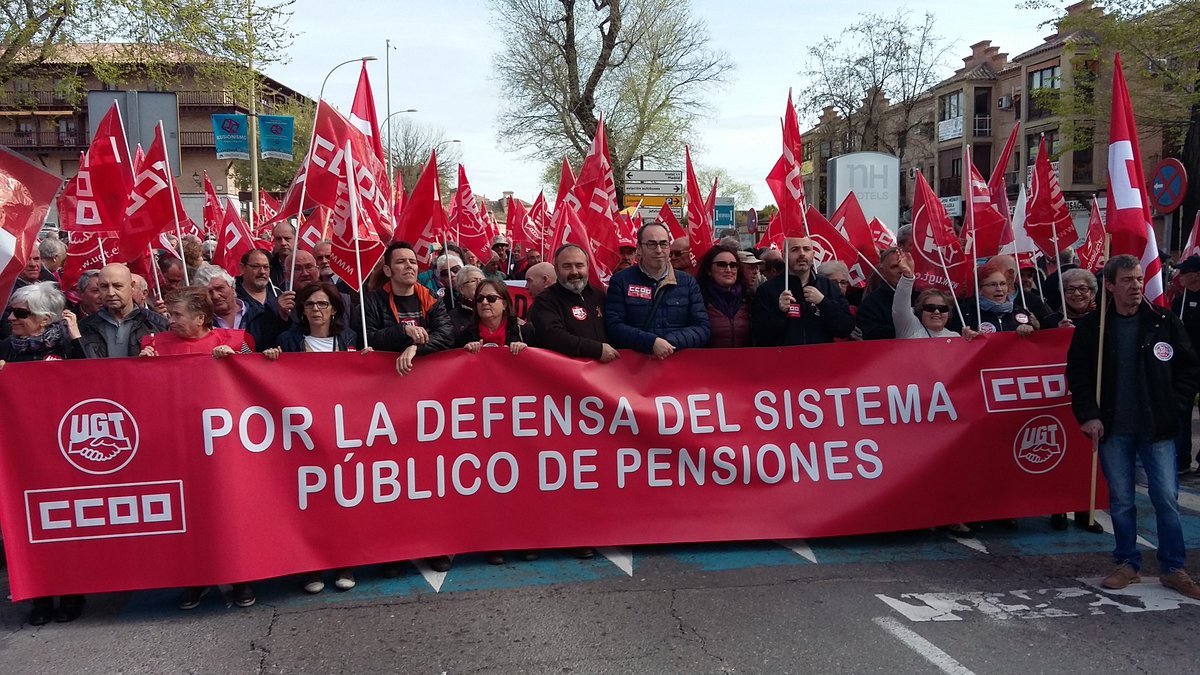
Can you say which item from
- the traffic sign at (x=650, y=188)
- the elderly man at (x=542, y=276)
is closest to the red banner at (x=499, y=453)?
the elderly man at (x=542, y=276)

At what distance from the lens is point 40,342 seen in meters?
5.05

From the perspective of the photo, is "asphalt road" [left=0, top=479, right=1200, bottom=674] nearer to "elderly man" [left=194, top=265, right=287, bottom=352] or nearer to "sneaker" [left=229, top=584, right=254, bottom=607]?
"sneaker" [left=229, top=584, right=254, bottom=607]

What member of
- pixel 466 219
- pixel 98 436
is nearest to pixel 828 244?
pixel 466 219

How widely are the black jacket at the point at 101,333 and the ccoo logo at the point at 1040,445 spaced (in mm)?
5171

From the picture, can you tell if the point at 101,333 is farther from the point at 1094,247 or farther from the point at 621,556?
the point at 1094,247

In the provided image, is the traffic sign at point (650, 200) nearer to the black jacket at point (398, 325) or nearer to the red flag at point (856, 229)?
the red flag at point (856, 229)

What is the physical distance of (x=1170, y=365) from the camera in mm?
4793

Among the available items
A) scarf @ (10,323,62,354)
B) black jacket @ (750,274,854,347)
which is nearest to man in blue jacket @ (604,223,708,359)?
black jacket @ (750,274,854,347)

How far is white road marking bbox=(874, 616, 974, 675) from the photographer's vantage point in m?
3.91

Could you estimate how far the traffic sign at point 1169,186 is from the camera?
33.4 feet

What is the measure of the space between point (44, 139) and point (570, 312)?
6849 cm

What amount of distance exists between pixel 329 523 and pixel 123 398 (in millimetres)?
1192

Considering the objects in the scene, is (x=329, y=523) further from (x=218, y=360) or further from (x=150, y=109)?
(x=150, y=109)

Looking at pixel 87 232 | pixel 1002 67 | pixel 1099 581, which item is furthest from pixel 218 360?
pixel 1002 67
